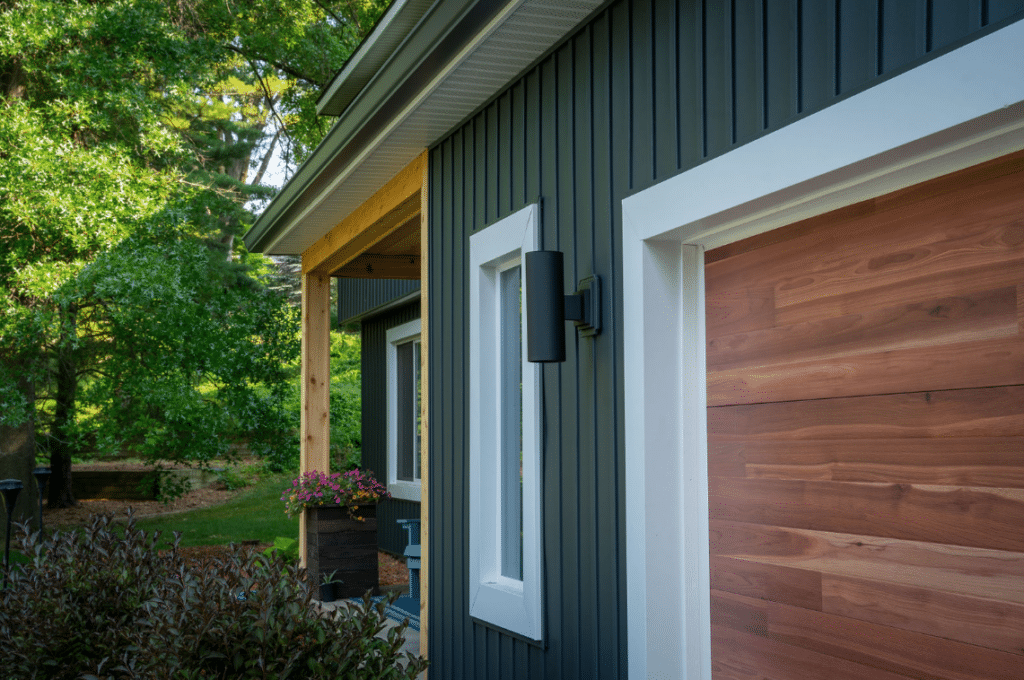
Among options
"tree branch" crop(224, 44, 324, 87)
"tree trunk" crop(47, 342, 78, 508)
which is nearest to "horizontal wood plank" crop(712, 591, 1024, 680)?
"tree trunk" crop(47, 342, 78, 508)

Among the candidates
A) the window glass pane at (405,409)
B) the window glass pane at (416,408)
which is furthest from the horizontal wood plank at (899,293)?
the window glass pane at (405,409)

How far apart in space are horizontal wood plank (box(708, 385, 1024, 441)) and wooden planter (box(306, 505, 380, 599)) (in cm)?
510

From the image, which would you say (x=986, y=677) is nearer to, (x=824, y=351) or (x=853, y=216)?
(x=824, y=351)

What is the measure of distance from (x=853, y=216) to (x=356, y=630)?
5.43 ft

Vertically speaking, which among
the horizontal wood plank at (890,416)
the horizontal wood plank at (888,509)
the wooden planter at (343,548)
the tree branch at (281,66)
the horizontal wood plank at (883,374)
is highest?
the tree branch at (281,66)

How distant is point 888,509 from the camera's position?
2.09 m

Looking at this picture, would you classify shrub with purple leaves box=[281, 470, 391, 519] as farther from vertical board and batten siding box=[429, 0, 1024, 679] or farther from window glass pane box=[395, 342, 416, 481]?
window glass pane box=[395, 342, 416, 481]

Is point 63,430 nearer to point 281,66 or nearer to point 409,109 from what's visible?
point 281,66

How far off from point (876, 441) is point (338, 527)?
224 inches

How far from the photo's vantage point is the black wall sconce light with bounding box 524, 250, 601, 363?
9.91ft

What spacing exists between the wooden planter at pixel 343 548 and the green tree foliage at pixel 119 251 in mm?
3326

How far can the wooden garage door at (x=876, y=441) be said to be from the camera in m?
1.87

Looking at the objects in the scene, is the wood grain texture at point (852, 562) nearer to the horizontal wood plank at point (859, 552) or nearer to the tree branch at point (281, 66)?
the horizontal wood plank at point (859, 552)

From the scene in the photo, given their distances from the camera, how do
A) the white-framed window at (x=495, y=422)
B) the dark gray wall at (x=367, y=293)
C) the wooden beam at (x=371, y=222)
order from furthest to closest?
1. the dark gray wall at (x=367, y=293)
2. the wooden beam at (x=371, y=222)
3. the white-framed window at (x=495, y=422)
